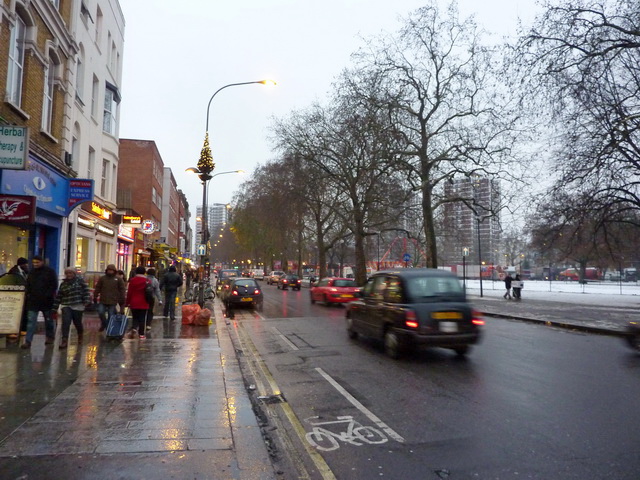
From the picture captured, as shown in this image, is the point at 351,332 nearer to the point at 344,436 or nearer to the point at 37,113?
the point at 344,436

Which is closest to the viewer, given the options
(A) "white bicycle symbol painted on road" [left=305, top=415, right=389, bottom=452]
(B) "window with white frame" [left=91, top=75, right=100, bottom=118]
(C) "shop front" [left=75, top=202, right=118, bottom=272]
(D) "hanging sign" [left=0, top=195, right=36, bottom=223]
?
(A) "white bicycle symbol painted on road" [left=305, top=415, right=389, bottom=452]

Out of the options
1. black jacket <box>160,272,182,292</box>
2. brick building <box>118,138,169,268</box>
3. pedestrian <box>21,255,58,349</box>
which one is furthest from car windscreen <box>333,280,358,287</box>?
brick building <box>118,138,169,268</box>

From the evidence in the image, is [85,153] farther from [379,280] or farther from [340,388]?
[340,388]

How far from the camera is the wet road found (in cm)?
425

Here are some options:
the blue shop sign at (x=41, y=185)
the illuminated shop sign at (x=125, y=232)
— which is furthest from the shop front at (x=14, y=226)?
the illuminated shop sign at (x=125, y=232)

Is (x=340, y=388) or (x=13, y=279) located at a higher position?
(x=13, y=279)

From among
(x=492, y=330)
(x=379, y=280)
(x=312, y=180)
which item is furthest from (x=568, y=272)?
(x=379, y=280)

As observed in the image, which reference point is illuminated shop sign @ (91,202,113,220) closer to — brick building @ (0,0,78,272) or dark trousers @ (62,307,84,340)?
brick building @ (0,0,78,272)

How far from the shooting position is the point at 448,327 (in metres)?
8.92

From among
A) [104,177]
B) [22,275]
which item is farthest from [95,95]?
[22,275]

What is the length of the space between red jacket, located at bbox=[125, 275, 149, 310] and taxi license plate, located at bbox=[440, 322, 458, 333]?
6.97 metres

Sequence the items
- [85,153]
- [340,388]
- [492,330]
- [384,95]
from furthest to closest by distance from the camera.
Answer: [384,95], [85,153], [492,330], [340,388]

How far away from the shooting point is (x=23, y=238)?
14766 millimetres

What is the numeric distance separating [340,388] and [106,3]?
24011 mm
